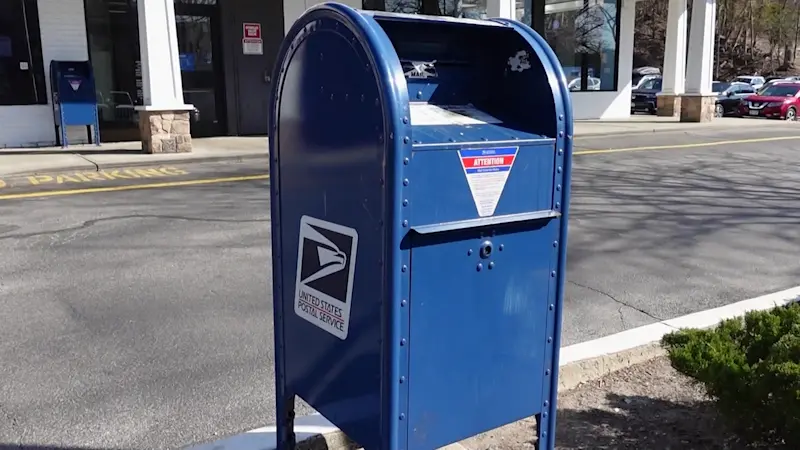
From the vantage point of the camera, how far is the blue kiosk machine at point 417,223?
7.16 feet

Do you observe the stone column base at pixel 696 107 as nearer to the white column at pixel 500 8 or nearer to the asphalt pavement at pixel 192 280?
the white column at pixel 500 8

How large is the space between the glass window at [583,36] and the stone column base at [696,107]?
2.21m

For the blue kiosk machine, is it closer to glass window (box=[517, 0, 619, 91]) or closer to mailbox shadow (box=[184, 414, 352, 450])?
mailbox shadow (box=[184, 414, 352, 450])

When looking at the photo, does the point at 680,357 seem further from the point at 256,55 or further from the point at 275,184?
the point at 256,55

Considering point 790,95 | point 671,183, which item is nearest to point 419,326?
point 671,183

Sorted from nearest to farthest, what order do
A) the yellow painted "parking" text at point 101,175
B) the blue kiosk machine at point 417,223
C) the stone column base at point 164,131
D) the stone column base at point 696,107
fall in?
the blue kiosk machine at point 417,223 < the yellow painted "parking" text at point 101,175 < the stone column base at point 164,131 < the stone column base at point 696,107

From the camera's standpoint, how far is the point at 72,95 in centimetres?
1243

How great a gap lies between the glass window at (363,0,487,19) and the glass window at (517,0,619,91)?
169 cm

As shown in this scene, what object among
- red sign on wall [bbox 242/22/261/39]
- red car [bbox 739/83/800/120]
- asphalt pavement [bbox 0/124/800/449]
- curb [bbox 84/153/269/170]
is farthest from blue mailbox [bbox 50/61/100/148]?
red car [bbox 739/83/800/120]

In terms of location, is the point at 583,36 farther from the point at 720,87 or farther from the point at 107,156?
the point at 107,156

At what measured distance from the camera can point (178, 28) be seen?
1469 cm

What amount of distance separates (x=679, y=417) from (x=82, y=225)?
19.5 ft

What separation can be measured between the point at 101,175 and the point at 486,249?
9.37 metres

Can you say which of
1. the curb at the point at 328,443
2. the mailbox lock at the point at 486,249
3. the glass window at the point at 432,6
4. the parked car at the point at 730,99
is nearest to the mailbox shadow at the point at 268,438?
the curb at the point at 328,443
